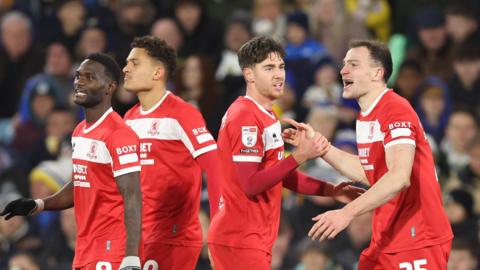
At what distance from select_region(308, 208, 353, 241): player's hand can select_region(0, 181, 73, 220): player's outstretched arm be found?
6.06 ft

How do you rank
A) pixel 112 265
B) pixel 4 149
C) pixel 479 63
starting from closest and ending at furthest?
pixel 112 265 → pixel 479 63 → pixel 4 149

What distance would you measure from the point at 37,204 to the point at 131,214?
0.96 metres

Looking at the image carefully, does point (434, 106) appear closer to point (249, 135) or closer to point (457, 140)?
point (457, 140)

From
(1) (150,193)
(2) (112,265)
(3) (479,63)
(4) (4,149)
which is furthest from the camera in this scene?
(4) (4,149)

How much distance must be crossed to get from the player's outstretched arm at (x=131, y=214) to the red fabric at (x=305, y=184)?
1330 mm

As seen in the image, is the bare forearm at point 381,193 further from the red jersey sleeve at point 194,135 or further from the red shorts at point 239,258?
the red jersey sleeve at point 194,135

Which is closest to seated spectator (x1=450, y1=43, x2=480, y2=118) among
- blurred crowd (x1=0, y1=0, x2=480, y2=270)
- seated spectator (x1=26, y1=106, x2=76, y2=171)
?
blurred crowd (x1=0, y1=0, x2=480, y2=270)

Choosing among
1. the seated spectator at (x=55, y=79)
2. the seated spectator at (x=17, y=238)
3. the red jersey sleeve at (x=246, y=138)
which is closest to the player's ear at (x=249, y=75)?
the red jersey sleeve at (x=246, y=138)

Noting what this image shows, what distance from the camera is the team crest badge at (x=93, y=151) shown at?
7.08 metres

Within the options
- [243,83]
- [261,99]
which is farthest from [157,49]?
[243,83]

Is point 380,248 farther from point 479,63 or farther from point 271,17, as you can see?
point 271,17

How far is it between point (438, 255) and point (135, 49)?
8.31 ft

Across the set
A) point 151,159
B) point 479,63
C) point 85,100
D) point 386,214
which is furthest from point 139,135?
point 479,63

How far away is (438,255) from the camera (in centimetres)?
705
